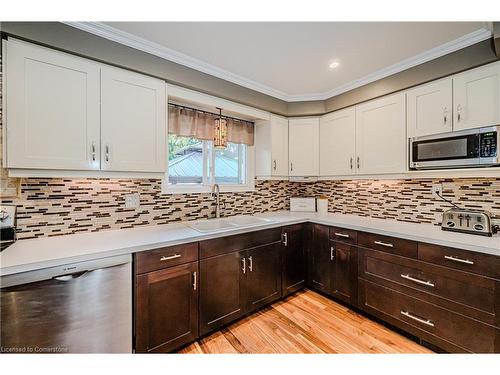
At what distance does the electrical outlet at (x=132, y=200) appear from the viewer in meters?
1.96

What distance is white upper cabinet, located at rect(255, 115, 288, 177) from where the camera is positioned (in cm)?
277

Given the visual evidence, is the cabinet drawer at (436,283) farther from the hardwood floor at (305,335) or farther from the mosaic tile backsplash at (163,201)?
the mosaic tile backsplash at (163,201)

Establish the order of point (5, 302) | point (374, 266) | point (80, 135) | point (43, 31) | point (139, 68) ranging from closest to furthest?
point (5, 302) → point (43, 31) → point (80, 135) → point (139, 68) → point (374, 266)

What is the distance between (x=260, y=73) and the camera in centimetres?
226

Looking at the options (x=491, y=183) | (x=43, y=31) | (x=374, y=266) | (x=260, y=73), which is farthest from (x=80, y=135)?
(x=491, y=183)

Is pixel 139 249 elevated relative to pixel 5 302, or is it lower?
elevated

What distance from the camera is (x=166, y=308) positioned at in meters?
1.57

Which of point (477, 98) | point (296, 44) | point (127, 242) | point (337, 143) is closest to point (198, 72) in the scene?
point (296, 44)

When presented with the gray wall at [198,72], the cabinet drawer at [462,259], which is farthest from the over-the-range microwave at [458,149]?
the cabinet drawer at [462,259]

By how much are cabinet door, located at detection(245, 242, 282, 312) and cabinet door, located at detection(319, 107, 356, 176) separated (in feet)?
3.81

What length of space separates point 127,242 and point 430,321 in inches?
90.3

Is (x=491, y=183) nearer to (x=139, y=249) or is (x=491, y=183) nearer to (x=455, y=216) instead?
(x=455, y=216)
